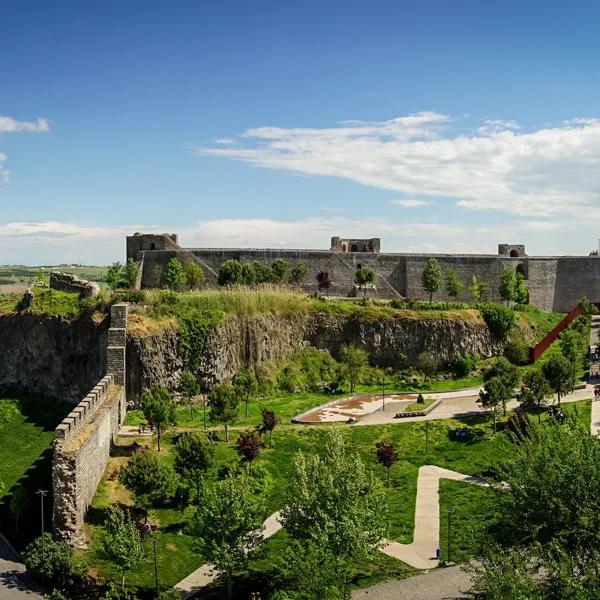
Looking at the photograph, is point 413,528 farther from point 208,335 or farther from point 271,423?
point 208,335

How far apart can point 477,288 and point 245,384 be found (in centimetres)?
3127

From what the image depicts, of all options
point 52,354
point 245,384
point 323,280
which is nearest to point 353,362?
point 245,384

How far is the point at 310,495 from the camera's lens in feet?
78.5

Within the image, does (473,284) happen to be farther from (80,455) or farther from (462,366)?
(80,455)

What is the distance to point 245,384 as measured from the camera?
1638 inches

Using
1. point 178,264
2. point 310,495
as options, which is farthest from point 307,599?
point 178,264

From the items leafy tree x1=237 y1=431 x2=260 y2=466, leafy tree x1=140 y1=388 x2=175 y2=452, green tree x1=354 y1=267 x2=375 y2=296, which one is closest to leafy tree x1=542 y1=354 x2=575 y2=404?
leafy tree x1=237 y1=431 x2=260 y2=466

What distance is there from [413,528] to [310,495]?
23.2 ft

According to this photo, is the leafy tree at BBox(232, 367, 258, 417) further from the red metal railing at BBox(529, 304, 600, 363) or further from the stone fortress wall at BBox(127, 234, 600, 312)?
the stone fortress wall at BBox(127, 234, 600, 312)

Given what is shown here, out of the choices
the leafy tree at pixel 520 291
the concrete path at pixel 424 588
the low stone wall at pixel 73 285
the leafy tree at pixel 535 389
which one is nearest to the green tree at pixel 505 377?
the leafy tree at pixel 535 389

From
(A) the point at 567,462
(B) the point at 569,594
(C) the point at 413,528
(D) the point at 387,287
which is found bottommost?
(C) the point at 413,528

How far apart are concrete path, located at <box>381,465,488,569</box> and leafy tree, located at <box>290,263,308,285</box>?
33.0 metres

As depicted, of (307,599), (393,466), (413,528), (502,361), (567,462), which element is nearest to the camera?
(307,599)

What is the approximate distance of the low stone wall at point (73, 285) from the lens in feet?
155
